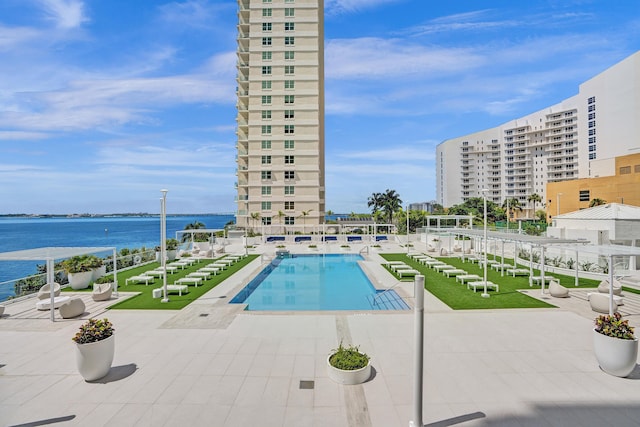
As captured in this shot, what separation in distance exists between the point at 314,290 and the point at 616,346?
12.0m

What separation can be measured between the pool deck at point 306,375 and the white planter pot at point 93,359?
9.4 inches

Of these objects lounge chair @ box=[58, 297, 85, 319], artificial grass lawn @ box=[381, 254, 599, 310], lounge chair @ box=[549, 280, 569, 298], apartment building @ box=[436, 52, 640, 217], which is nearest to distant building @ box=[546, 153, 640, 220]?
apartment building @ box=[436, 52, 640, 217]

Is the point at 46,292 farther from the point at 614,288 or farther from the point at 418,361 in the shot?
the point at 614,288

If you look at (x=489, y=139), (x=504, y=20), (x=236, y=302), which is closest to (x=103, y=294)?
(x=236, y=302)

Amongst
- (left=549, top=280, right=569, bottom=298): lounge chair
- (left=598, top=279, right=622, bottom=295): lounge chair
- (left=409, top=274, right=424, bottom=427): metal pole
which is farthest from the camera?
(left=549, top=280, right=569, bottom=298): lounge chair

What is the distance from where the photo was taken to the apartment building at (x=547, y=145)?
63250 mm

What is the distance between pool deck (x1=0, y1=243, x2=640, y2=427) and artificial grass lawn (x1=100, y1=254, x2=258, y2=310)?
1800 mm

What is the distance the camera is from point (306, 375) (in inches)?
279

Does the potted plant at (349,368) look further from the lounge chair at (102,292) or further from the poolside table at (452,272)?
the poolside table at (452,272)

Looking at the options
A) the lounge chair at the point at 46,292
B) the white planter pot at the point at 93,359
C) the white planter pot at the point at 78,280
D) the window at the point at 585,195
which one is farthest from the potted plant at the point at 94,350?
the window at the point at 585,195

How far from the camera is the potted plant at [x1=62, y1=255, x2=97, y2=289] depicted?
16094 mm

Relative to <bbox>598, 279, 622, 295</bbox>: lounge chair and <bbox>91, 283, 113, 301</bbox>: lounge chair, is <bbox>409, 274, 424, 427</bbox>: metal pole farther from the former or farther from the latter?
<bbox>91, 283, 113, 301</bbox>: lounge chair

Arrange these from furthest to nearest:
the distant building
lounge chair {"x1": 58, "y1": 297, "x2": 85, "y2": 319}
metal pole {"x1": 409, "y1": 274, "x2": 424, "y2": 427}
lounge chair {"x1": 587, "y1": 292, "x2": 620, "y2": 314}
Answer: the distant building, lounge chair {"x1": 587, "y1": 292, "x2": 620, "y2": 314}, lounge chair {"x1": 58, "y1": 297, "x2": 85, "y2": 319}, metal pole {"x1": 409, "y1": 274, "x2": 424, "y2": 427}

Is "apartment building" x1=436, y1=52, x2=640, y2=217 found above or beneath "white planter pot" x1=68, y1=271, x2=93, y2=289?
above
